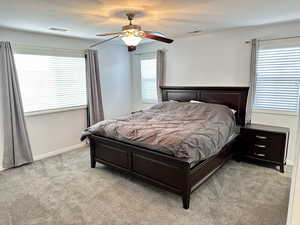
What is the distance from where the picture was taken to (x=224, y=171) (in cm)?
334

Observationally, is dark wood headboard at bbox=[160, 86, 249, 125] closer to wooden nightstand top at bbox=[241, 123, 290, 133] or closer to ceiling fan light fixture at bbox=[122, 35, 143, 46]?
wooden nightstand top at bbox=[241, 123, 290, 133]

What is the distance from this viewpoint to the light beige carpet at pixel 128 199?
88.3 inches

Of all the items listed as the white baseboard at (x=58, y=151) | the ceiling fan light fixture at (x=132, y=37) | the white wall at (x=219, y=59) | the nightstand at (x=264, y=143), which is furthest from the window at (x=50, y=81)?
the nightstand at (x=264, y=143)

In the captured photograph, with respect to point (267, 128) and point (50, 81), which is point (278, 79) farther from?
point (50, 81)

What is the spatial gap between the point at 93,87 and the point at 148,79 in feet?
4.89

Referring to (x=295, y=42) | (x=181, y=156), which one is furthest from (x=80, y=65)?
(x=295, y=42)

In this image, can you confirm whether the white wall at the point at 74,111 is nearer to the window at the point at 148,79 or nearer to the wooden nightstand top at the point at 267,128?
the window at the point at 148,79

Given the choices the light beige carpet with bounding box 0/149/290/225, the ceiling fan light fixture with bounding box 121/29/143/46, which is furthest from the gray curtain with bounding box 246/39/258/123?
the ceiling fan light fixture with bounding box 121/29/143/46

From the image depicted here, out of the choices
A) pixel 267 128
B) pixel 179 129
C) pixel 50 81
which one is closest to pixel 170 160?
pixel 179 129

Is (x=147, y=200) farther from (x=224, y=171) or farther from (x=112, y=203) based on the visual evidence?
(x=224, y=171)

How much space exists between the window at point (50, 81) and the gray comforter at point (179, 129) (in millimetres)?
1290

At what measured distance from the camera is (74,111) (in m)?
4.55

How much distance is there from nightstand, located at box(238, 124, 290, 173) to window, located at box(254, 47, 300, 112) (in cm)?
43

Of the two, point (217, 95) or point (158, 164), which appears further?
point (217, 95)
